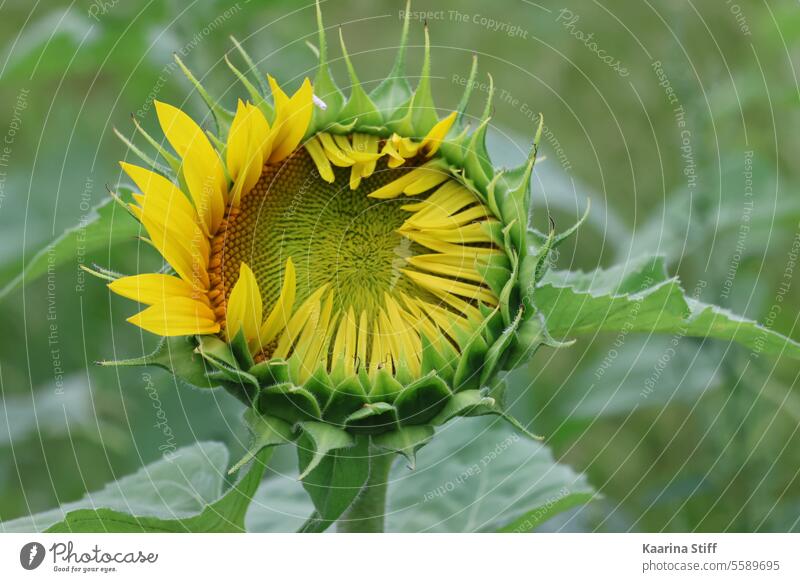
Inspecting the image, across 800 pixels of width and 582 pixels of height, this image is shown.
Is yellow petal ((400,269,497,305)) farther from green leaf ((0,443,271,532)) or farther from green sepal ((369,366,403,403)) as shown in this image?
green leaf ((0,443,271,532))

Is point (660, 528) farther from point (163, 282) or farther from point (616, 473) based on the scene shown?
point (163, 282)

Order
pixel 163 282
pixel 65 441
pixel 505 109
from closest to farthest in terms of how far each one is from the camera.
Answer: pixel 163 282 → pixel 65 441 → pixel 505 109

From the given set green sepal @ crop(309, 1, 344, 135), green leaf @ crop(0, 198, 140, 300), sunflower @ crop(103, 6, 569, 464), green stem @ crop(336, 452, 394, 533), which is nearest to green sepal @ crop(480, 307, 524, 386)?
sunflower @ crop(103, 6, 569, 464)

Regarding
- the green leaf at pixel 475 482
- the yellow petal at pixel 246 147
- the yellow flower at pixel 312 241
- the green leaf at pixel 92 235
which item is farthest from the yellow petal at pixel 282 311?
the green leaf at pixel 475 482

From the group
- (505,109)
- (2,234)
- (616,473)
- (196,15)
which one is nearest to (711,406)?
(616,473)

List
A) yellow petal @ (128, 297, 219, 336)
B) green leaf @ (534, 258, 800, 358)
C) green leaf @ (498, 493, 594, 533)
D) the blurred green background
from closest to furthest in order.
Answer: yellow petal @ (128, 297, 219, 336), green leaf @ (534, 258, 800, 358), green leaf @ (498, 493, 594, 533), the blurred green background

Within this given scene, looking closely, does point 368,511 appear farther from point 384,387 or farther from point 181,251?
point 181,251
